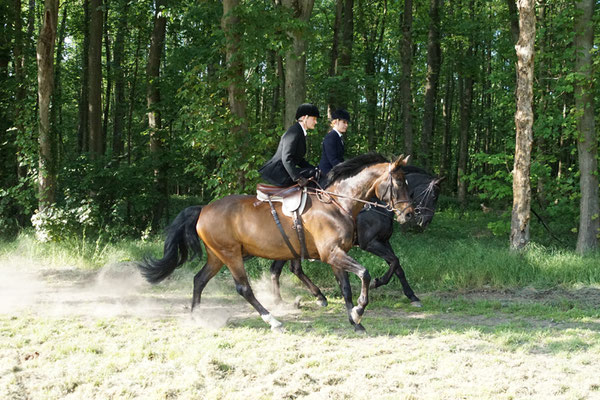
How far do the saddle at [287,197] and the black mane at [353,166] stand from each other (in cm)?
45

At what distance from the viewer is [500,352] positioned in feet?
18.3

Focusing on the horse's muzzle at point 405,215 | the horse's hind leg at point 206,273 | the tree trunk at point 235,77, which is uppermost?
the tree trunk at point 235,77

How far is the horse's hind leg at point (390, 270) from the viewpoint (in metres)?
8.41

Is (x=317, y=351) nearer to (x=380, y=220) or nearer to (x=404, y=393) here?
(x=404, y=393)

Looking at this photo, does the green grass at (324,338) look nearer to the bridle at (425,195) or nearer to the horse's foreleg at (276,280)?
the horse's foreleg at (276,280)

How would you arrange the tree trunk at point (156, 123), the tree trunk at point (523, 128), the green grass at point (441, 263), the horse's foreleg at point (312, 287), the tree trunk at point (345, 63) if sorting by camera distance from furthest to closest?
the tree trunk at point (156, 123) < the tree trunk at point (345, 63) < the tree trunk at point (523, 128) < the green grass at point (441, 263) < the horse's foreleg at point (312, 287)

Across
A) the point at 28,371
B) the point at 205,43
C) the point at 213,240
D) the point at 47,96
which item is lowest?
the point at 28,371

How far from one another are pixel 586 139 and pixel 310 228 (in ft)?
27.4

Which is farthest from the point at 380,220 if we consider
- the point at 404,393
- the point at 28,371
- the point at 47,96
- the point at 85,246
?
the point at 47,96

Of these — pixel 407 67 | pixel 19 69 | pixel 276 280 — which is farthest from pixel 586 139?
pixel 19 69

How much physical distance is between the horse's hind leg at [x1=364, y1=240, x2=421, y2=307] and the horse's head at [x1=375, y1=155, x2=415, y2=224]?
1.83 m

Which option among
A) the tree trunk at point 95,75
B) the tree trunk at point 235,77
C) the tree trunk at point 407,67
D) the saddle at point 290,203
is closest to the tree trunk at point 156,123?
the tree trunk at point 95,75

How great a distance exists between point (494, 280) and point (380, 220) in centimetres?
240

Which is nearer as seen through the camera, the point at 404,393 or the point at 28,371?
the point at 404,393
